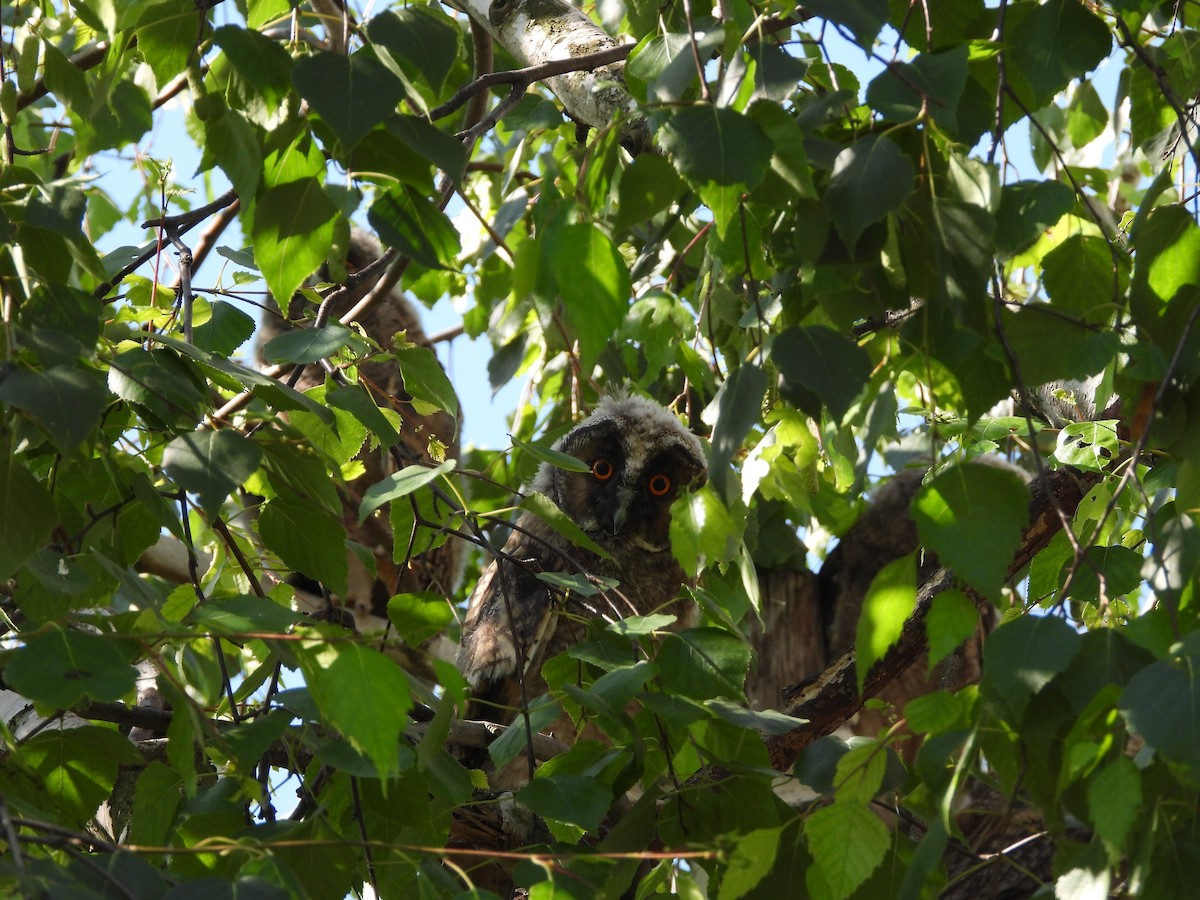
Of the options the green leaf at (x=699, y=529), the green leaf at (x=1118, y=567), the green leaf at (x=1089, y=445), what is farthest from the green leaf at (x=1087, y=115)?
the green leaf at (x=699, y=529)

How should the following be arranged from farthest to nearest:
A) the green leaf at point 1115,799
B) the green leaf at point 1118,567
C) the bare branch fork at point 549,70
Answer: the bare branch fork at point 549,70 → the green leaf at point 1118,567 → the green leaf at point 1115,799

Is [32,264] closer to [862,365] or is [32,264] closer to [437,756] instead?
[437,756]

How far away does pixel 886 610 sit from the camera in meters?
1.31

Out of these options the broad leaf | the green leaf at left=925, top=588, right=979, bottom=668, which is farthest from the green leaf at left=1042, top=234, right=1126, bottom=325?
the broad leaf

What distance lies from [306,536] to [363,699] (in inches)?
25.7

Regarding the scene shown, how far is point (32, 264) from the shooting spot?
1.52 metres

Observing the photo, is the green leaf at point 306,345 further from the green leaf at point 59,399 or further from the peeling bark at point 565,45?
the peeling bark at point 565,45

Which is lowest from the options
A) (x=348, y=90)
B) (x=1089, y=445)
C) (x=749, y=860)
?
(x=1089, y=445)

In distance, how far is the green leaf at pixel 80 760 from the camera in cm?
166

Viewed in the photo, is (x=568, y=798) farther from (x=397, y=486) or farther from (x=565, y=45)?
(x=565, y=45)

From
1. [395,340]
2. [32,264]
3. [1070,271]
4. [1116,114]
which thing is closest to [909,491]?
[1116,114]

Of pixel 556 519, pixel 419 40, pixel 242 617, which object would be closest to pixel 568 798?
pixel 556 519

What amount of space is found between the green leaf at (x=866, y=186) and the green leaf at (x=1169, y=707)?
1.62 feet

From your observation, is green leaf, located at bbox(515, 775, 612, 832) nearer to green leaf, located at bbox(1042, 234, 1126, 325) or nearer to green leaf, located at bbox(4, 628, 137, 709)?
green leaf, located at bbox(4, 628, 137, 709)
